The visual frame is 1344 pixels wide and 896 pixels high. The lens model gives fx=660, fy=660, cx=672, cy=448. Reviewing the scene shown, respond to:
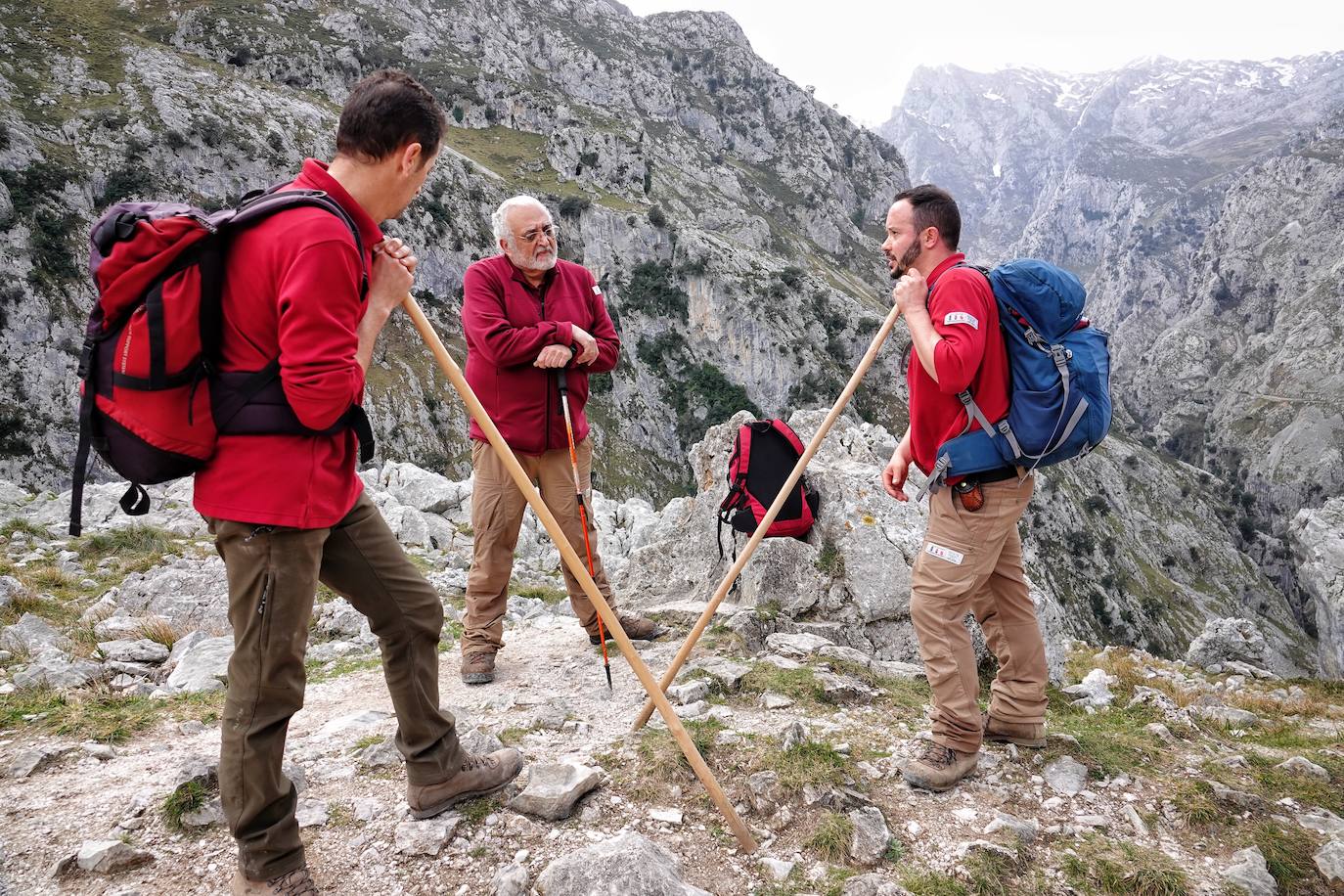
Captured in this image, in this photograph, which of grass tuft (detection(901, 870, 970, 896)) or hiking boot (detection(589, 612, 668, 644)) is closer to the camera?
grass tuft (detection(901, 870, 970, 896))

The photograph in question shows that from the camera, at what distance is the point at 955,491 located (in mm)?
4008

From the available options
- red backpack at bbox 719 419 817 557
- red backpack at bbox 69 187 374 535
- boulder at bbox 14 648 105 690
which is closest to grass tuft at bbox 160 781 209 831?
red backpack at bbox 69 187 374 535

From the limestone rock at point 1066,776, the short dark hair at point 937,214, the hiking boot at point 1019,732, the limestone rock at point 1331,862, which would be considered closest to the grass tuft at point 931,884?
the limestone rock at point 1066,776

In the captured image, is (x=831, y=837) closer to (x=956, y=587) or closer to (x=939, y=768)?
(x=939, y=768)

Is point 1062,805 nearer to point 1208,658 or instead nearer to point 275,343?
point 275,343

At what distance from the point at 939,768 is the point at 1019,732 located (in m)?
0.86

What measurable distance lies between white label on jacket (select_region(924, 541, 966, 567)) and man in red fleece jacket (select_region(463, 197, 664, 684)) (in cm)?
321

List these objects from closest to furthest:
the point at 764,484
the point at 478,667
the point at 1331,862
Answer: the point at 1331,862 → the point at 478,667 → the point at 764,484

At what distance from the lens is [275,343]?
265 centimetres

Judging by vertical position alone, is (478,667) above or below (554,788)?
below

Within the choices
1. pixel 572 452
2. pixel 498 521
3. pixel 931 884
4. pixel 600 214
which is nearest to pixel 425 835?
pixel 931 884

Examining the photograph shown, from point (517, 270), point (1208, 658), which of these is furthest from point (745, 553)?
point (1208, 658)

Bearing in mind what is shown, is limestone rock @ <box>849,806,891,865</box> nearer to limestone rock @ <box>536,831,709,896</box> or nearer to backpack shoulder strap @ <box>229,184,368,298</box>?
limestone rock @ <box>536,831,709,896</box>

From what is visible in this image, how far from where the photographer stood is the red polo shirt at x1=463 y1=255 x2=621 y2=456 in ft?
18.3
